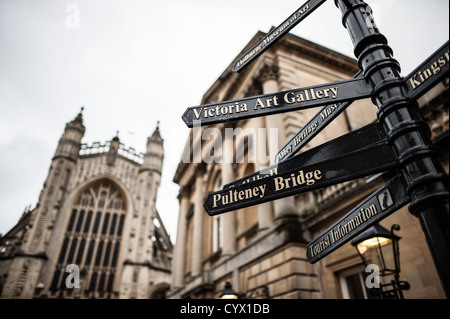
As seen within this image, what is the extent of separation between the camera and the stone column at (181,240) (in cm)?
1844

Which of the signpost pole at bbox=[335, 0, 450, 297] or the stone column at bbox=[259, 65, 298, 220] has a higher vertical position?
the stone column at bbox=[259, 65, 298, 220]

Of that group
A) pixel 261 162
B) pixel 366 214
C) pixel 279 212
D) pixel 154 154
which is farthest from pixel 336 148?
pixel 154 154

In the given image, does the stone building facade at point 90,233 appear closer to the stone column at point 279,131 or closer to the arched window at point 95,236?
the arched window at point 95,236

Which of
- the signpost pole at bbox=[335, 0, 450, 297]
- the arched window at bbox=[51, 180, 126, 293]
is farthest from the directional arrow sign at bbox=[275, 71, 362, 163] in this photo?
the arched window at bbox=[51, 180, 126, 293]

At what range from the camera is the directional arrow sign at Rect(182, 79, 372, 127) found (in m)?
2.45

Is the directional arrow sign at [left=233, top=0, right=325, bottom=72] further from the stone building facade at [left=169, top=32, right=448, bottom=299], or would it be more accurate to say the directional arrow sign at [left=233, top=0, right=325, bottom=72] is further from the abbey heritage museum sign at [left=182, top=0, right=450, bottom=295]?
the stone building facade at [left=169, top=32, right=448, bottom=299]

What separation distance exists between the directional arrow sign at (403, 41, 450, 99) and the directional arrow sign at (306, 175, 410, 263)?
614 mm

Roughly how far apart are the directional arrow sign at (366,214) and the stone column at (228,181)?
10.2 m

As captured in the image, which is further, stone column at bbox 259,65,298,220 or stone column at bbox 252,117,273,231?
stone column at bbox 252,117,273,231

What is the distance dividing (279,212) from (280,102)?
7078 mm

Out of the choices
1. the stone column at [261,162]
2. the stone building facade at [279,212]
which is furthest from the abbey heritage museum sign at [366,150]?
the stone column at [261,162]

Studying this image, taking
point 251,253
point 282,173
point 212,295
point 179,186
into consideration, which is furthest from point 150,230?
point 282,173
